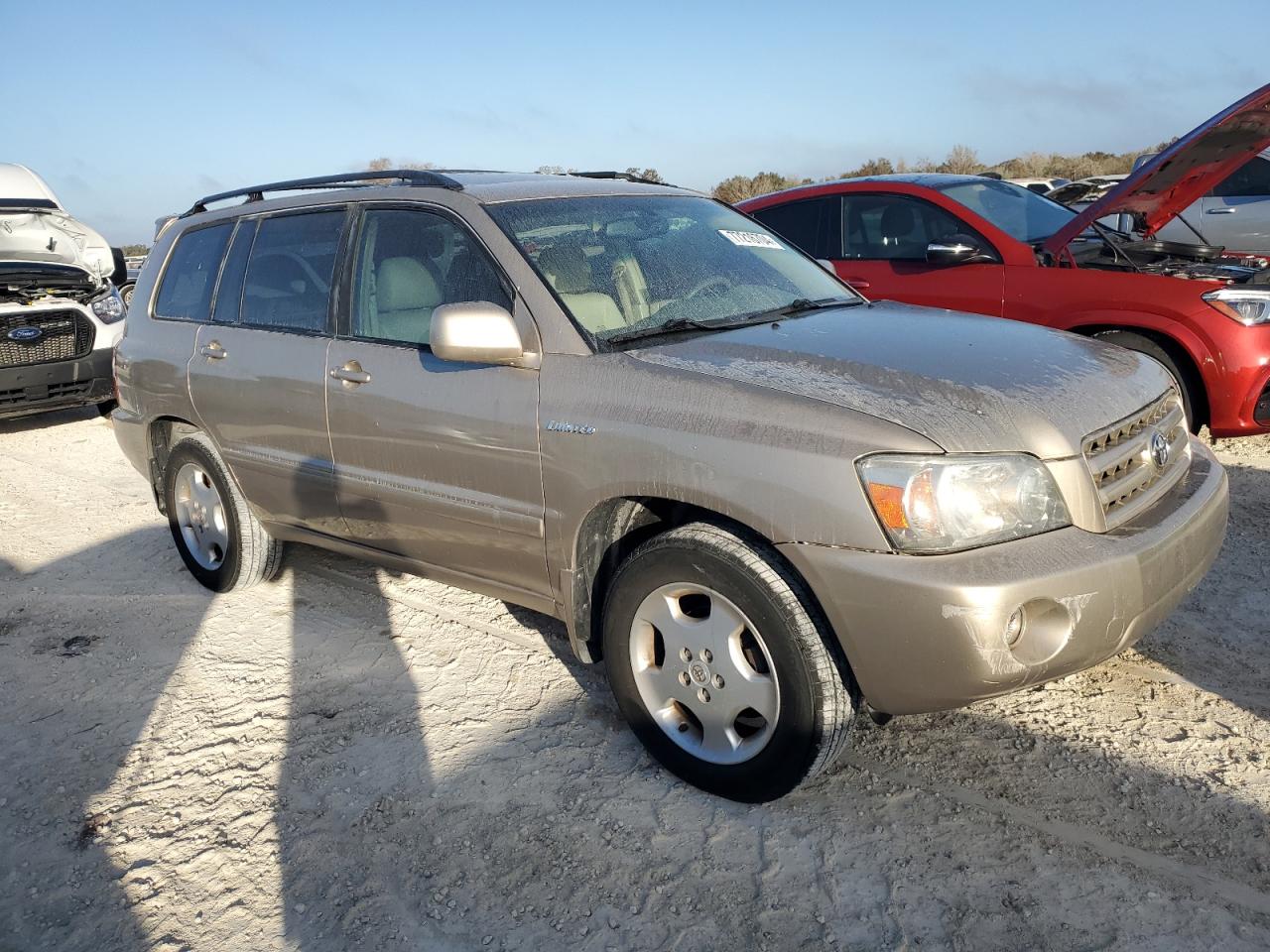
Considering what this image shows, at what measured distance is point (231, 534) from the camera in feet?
14.9

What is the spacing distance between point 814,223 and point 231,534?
4.16 m

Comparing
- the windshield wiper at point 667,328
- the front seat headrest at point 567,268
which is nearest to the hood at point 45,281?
the front seat headrest at point 567,268

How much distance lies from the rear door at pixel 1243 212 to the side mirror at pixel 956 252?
4.38m

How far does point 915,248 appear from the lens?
6.32m

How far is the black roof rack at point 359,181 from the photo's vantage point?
370 cm

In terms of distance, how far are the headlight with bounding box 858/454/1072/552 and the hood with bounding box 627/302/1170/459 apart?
6 cm

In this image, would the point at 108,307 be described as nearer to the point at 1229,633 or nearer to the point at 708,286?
the point at 708,286

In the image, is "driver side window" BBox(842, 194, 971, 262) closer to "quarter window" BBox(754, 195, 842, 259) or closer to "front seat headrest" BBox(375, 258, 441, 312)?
"quarter window" BBox(754, 195, 842, 259)

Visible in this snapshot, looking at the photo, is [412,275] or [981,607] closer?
[981,607]

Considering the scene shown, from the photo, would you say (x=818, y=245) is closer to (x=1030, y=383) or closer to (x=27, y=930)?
(x=1030, y=383)

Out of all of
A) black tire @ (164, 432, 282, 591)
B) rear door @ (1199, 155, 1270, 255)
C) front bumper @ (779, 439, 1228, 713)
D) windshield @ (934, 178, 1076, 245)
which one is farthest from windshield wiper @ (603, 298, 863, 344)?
rear door @ (1199, 155, 1270, 255)

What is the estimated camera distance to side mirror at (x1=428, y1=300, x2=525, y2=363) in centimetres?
302

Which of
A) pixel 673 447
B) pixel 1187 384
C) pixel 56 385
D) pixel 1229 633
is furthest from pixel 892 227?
pixel 56 385

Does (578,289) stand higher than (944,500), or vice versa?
(578,289)
